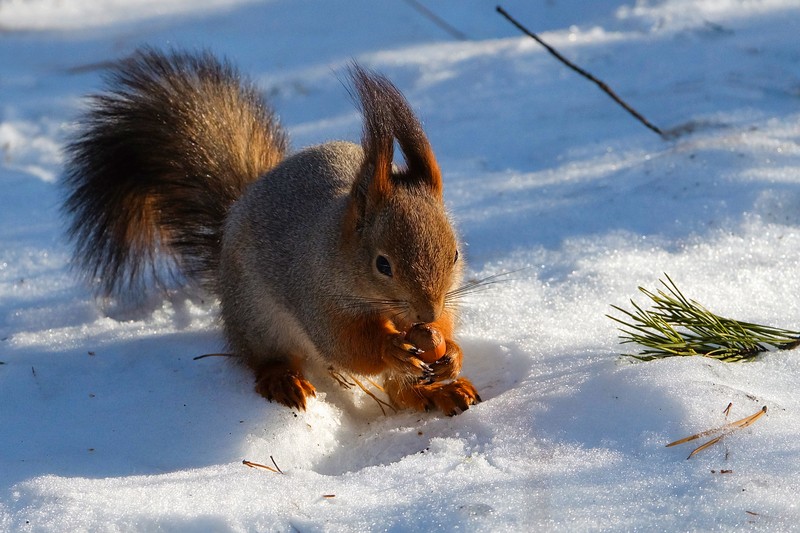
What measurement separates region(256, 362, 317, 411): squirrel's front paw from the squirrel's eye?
322mm

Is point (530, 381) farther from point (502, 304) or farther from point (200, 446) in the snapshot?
point (200, 446)

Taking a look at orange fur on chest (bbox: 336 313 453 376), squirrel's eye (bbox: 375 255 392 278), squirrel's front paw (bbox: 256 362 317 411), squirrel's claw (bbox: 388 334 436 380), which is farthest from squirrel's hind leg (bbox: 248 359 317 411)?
squirrel's eye (bbox: 375 255 392 278)

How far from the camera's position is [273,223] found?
213 centimetres

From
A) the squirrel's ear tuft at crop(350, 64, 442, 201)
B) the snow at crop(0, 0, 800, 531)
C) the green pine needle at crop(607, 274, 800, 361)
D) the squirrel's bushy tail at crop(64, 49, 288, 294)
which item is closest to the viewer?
the snow at crop(0, 0, 800, 531)

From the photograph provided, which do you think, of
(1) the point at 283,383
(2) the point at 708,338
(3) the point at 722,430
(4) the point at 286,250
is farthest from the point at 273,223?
(3) the point at 722,430

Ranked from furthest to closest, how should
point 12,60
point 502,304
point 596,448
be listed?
point 12,60, point 502,304, point 596,448

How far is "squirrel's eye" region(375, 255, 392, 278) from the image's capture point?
1.79 metres

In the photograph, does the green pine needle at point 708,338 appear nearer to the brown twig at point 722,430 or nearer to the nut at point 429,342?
the brown twig at point 722,430

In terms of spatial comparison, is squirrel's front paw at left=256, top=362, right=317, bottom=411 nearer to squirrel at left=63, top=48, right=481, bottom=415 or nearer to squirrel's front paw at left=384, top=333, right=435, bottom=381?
squirrel at left=63, top=48, right=481, bottom=415

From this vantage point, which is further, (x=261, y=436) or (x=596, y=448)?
(x=261, y=436)

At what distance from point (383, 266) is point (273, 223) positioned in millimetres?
425

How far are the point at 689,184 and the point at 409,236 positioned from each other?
1.15 m

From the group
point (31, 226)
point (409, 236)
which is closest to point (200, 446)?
point (409, 236)

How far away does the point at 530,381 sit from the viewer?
183 cm
